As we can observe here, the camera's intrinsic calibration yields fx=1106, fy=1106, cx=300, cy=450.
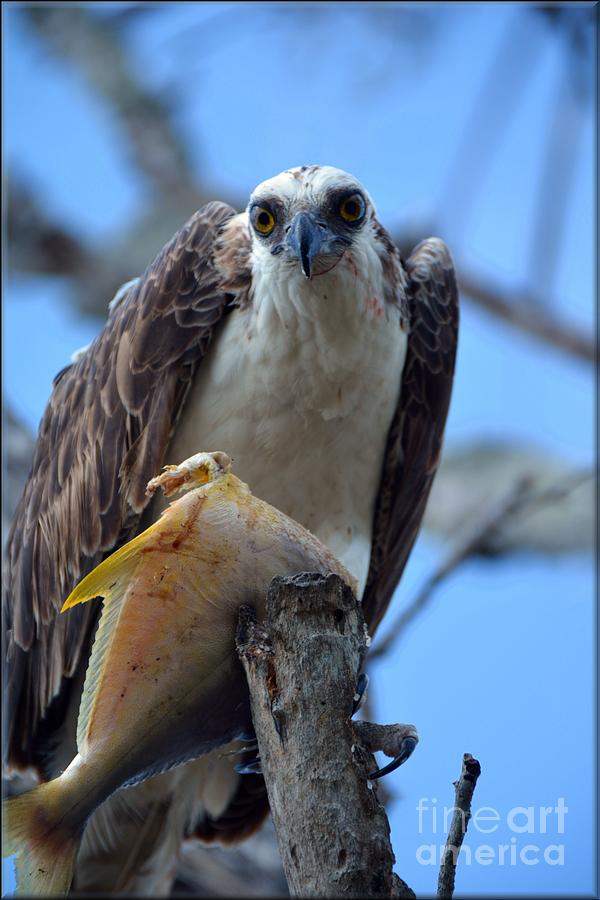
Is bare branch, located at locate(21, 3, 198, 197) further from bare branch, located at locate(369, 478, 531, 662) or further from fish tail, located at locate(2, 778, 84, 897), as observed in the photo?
fish tail, located at locate(2, 778, 84, 897)

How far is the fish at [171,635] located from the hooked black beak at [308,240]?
1.08 meters

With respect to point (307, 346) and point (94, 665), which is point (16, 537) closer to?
point (307, 346)

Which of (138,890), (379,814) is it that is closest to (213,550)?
(379,814)

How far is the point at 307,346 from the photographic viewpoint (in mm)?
3615

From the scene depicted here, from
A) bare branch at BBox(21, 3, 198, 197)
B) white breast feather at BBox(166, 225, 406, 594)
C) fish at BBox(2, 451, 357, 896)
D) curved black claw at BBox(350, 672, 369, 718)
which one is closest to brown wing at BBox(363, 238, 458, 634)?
white breast feather at BBox(166, 225, 406, 594)

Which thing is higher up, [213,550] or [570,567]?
[570,567]

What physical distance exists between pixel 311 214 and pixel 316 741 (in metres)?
1.80

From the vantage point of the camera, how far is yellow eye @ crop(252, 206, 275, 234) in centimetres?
353

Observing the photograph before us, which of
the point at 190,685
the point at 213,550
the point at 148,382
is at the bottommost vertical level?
the point at 190,685

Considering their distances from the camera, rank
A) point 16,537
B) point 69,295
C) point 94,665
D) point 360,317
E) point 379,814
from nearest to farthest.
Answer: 1. point 379,814
2. point 94,665
3. point 360,317
4. point 16,537
5. point 69,295

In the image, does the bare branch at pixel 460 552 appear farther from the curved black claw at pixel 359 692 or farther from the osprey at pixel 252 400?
the curved black claw at pixel 359 692

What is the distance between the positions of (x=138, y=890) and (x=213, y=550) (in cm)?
250

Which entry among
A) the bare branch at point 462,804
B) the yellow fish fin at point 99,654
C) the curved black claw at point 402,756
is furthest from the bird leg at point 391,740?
the yellow fish fin at point 99,654

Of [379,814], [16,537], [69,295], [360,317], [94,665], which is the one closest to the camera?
[379,814]
